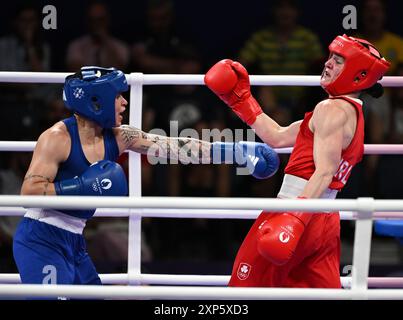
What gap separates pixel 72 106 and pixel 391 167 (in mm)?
2810

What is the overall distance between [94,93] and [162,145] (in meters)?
0.40

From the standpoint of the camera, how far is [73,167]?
3393 millimetres

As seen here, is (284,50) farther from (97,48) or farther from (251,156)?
(251,156)

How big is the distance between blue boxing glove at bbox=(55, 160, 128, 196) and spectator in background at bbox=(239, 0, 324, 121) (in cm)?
298

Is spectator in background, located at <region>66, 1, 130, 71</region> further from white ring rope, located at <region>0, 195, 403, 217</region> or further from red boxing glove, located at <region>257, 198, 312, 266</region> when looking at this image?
white ring rope, located at <region>0, 195, 403, 217</region>

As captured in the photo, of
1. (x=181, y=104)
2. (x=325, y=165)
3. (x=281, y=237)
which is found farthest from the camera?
(x=181, y=104)

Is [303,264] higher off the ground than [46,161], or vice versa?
[46,161]

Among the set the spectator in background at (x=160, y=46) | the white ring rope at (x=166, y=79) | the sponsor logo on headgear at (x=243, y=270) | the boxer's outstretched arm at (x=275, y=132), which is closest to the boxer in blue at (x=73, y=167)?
the boxer's outstretched arm at (x=275, y=132)

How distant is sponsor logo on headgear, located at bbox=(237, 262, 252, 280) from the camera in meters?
3.37

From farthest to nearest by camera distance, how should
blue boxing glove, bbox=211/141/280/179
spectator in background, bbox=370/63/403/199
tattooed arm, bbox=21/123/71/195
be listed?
spectator in background, bbox=370/63/403/199
blue boxing glove, bbox=211/141/280/179
tattooed arm, bbox=21/123/71/195

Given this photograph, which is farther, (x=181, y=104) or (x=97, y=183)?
(x=181, y=104)

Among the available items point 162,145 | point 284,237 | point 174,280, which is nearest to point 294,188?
point 284,237

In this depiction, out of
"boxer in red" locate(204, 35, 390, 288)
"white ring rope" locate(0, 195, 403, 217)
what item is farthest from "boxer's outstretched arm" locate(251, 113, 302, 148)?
"white ring rope" locate(0, 195, 403, 217)
